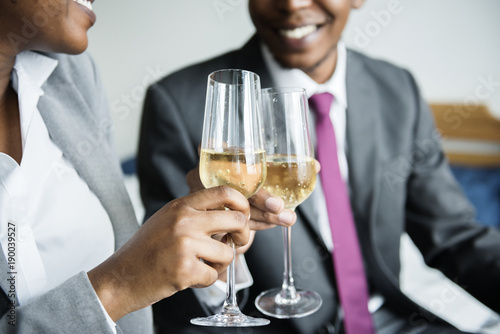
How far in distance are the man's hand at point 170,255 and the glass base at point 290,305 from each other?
261mm

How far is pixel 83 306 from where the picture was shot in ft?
2.08

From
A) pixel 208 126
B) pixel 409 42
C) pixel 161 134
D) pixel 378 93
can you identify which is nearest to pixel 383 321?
pixel 378 93

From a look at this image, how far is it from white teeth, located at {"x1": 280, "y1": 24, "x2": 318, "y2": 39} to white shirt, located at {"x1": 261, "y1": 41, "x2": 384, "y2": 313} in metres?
0.07

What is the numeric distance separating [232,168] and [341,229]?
2.23 feet

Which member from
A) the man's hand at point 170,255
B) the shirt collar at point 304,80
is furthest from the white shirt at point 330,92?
the man's hand at point 170,255

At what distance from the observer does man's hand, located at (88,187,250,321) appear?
61cm

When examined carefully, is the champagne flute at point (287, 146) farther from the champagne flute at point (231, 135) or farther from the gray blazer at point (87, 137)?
the gray blazer at point (87, 137)

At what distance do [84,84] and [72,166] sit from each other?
23cm

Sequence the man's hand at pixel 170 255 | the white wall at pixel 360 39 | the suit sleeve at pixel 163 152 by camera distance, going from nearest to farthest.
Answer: the man's hand at pixel 170 255 → the suit sleeve at pixel 163 152 → the white wall at pixel 360 39

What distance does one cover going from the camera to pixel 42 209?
86 centimetres

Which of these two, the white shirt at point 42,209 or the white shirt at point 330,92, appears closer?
the white shirt at point 42,209

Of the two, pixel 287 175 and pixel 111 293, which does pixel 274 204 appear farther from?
pixel 111 293

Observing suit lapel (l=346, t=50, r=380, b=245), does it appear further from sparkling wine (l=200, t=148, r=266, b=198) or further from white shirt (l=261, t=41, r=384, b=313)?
sparkling wine (l=200, t=148, r=266, b=198)

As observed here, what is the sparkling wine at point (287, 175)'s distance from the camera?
32.4 inches
